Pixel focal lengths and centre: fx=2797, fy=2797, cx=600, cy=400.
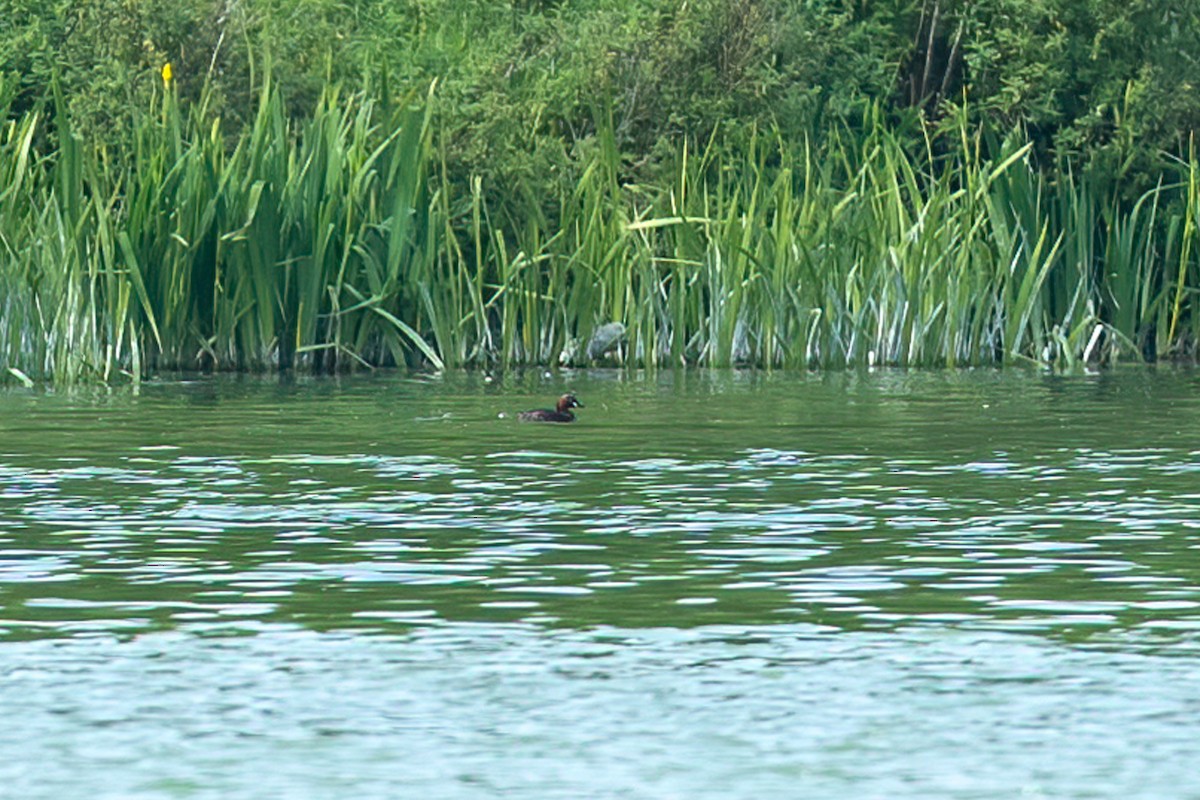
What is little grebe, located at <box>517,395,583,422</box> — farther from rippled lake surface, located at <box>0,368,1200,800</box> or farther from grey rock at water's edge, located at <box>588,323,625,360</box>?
grey rock at water's edge, located at <box>588,323,625,360</box>

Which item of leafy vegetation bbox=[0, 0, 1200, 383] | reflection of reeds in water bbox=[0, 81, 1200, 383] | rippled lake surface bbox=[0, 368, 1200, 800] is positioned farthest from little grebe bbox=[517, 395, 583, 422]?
reflection of reeds in water bbox=[0, 81, 1200, 383]

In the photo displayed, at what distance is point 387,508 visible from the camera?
12648mm

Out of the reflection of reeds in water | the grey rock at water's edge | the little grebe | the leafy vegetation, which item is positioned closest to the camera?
the little grebe

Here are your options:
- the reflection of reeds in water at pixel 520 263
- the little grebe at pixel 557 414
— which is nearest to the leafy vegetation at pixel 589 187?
the reflection of reeds in water at pixel 520 263

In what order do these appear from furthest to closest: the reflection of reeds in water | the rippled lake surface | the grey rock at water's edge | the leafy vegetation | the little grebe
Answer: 1. the grey rock at water's edge
2. the leafy vegetation
3. the reflection of reeds in water
4. the little grebe
5. the rippled lake surface

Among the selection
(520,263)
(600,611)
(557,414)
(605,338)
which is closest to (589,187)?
(520,263)

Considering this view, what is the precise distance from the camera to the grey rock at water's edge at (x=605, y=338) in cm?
2258

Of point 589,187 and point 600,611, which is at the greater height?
point 589,187

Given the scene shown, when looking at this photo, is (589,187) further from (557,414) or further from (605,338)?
(557,414)

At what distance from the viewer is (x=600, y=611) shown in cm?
933

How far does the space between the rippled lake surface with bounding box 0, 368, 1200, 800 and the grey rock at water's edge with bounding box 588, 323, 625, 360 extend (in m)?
5.44

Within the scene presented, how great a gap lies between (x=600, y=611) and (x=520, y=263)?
44.4ft

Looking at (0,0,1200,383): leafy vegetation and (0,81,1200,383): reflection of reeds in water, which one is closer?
(0,81,1200,383): reflection of reeds in water

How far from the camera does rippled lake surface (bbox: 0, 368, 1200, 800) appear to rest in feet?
22.8
